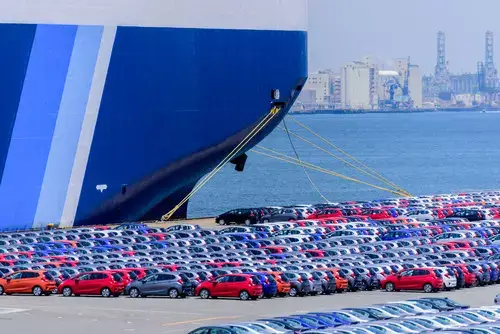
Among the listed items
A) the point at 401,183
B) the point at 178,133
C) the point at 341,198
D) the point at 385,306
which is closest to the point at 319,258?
the point at 385,306

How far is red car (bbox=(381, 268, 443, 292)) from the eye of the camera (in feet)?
148

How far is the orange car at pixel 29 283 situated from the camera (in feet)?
145

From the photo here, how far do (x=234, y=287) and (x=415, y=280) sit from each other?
5.87m

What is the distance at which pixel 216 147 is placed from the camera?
66.4 m

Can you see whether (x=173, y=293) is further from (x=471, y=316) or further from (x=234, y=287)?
(x=471, y=316)

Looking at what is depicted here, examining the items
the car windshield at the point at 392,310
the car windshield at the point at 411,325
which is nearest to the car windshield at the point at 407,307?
the car windshield at the point at 392,310

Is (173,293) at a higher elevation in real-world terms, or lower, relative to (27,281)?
lower

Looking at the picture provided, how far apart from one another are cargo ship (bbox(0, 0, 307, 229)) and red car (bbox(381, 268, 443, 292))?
19125mm

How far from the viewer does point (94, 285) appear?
43656mm

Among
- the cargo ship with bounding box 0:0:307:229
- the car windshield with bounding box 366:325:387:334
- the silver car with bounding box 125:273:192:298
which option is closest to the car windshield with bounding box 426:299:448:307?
the car windshield with bounding box 366:325:387:334

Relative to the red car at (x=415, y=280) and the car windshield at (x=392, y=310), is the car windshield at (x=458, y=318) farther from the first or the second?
the red car at (x=415, y=280)

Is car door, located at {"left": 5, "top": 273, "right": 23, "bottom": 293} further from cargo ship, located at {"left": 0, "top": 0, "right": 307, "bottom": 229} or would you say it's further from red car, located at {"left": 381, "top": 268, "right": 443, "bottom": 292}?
cargo ship, located at {"left": 0, "top": 0, "right": 307, "bottom": 229}

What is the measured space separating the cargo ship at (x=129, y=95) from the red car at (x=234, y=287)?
18271 millimetres

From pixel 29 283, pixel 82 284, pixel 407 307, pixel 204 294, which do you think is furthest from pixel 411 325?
pixel 29 283
